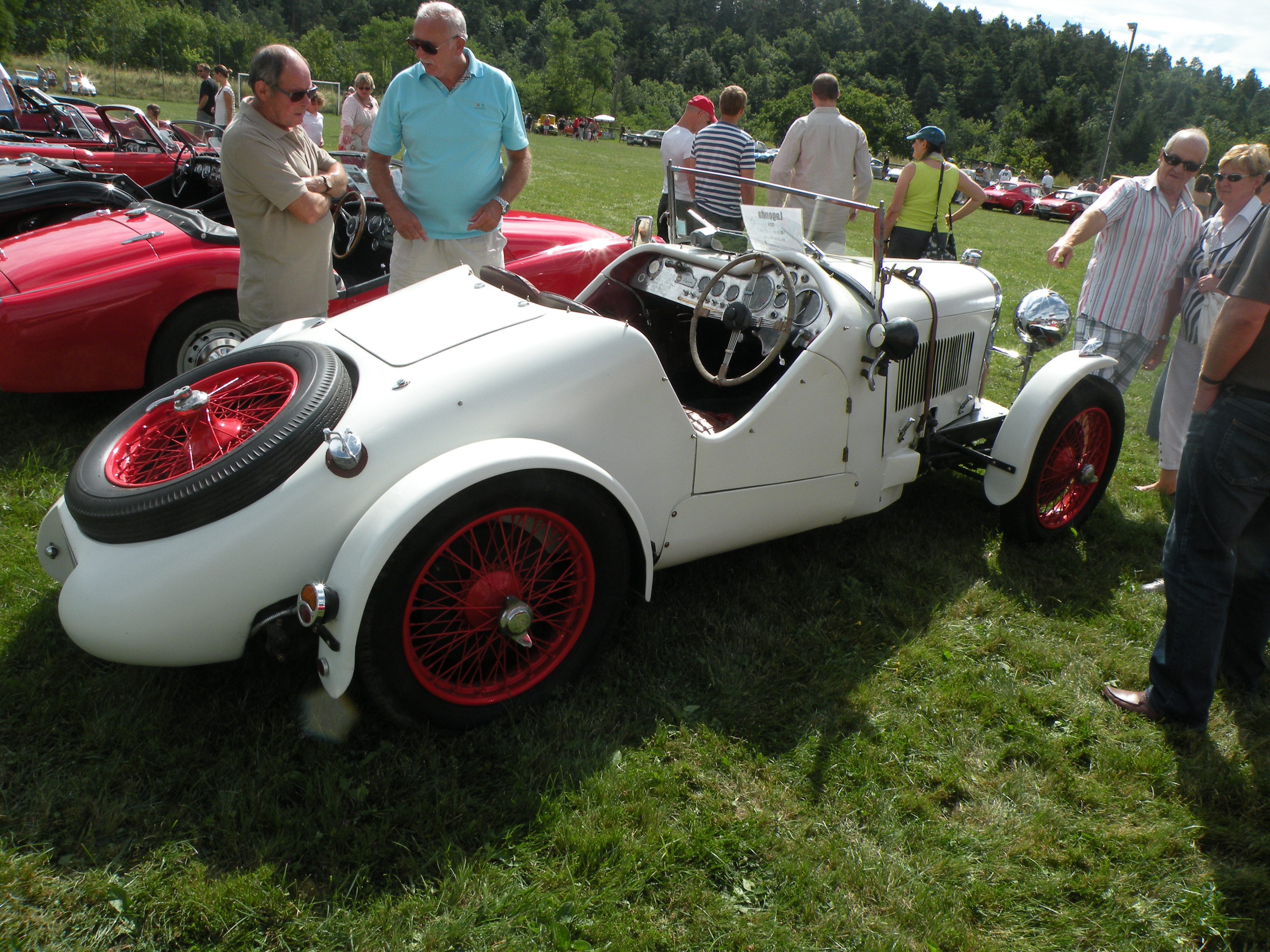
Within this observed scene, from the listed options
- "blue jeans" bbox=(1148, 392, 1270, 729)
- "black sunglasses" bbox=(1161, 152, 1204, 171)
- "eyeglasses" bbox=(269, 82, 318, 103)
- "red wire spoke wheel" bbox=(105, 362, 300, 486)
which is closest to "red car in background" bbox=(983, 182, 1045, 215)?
"black sunglasses" bbox=(1161, 152, 1204, 171)

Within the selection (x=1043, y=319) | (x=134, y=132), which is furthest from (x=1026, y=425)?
(x=134, y=132)

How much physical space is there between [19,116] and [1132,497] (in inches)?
492

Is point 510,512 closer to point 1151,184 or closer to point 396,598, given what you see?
point 396,598

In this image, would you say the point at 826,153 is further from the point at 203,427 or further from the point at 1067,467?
the point at 203,427

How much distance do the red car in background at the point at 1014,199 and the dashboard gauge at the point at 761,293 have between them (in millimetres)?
33047

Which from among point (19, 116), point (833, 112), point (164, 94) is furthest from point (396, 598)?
point (164, 94)

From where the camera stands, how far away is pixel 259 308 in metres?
4.14

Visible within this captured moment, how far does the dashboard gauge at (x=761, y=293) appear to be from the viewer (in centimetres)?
360

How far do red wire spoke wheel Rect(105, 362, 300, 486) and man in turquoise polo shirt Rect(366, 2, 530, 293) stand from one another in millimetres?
1765

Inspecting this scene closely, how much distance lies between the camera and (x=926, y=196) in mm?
6609

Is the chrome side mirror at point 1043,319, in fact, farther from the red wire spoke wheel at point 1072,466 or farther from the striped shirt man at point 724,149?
the striped shirt man at point 724,149

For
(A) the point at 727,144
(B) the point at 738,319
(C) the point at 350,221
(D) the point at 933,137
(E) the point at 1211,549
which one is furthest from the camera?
(A) the point at 727,144

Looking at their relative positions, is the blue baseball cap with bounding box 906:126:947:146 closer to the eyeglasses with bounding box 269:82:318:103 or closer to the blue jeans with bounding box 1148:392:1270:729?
the blue jeans with bounding box 1148:392:1270:729

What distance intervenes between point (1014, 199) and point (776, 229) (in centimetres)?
3417
